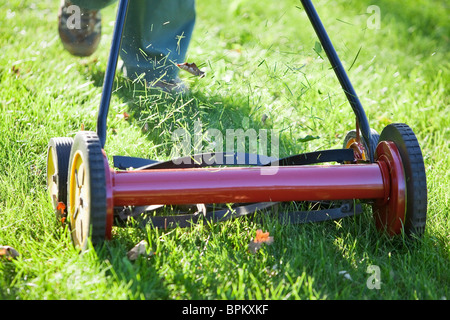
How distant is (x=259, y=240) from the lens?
2057 millimetres

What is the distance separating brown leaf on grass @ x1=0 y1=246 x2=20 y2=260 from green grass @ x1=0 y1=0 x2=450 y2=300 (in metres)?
0.05

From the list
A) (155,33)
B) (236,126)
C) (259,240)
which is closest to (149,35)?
(155,33)

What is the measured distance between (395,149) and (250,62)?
67.2 inches

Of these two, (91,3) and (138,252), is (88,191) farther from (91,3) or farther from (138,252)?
(91,3)

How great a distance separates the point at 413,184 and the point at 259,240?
54 centimetres

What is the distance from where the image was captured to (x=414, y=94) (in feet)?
11.6

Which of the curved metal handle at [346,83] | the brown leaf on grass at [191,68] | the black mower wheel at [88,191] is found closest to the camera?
the black mower wheel at [88,191]

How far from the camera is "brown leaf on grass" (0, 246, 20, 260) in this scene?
1.94m

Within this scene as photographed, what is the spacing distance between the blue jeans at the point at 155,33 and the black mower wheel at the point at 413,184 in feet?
4.18

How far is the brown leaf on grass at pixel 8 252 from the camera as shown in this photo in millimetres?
1938

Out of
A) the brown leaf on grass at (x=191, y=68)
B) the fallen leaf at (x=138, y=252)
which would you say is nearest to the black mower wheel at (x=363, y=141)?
the brown leaf on grass at (x=191, y=68)

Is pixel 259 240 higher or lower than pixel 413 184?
lower

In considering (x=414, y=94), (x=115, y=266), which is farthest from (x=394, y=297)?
(x=414, y=94)

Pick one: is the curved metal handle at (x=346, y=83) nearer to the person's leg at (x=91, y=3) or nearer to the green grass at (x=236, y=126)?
the green grass at (x=236, y=126)
